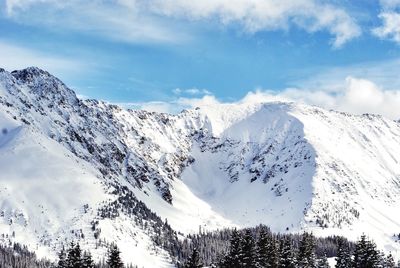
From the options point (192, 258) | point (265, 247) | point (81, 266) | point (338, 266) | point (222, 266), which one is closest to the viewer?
point (81, 266)

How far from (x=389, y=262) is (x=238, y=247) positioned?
175 feet

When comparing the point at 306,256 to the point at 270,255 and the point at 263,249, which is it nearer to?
the point at 270,255

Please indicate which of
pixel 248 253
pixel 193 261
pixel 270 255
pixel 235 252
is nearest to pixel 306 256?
pixel 270 255

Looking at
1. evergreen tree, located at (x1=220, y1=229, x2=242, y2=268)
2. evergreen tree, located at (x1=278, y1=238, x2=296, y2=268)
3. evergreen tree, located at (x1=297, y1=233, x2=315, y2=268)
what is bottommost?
evergreen tree, located at (x1=220, y1=229, x2=242, y2=268)

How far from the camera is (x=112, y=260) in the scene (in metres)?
71.0

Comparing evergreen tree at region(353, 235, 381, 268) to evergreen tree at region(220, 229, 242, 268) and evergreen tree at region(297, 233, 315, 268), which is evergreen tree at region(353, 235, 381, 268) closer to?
evergreen tree at region(297, 233, 315, 268)

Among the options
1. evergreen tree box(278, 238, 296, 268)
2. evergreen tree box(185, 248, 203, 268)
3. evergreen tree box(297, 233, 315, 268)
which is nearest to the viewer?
evergreen tree box(185, 248, 203, 268)

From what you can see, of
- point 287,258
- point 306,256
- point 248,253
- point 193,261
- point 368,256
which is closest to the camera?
point 193,261

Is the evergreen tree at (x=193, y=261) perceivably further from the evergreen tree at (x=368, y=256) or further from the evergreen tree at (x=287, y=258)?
the evergreen tree at (x=368, y=256)

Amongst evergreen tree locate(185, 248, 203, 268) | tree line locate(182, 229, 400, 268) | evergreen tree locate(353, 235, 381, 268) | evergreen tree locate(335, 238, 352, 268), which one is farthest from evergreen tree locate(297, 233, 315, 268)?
evergreen tree locate(185, 248, 203, 268)

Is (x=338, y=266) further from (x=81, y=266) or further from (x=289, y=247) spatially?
(x=81, y=266)

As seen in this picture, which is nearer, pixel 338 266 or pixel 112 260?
pixel 112 260

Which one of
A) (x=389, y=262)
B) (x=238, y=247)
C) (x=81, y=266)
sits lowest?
(x=81, y=266)

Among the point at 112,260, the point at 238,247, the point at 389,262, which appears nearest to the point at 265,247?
the point at 238,247
